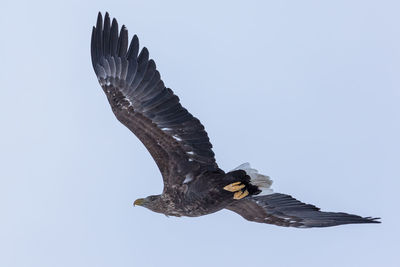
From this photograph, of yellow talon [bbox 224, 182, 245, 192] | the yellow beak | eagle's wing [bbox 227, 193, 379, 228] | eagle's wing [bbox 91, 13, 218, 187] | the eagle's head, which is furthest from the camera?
the yellow beak

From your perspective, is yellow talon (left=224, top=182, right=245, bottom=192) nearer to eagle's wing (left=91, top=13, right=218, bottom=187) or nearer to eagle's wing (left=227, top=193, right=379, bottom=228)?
eagle's wing (left=91, top=13, right=218, bottom=187)

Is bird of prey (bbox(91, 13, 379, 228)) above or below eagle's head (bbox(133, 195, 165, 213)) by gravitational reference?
above

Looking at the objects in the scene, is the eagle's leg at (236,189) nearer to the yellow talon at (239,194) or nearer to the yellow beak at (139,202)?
the yellow talon at (239,194)

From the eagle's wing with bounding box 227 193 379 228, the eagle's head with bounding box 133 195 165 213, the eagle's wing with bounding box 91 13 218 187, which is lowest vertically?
the eagle's head with bounding box 133 195 165 213

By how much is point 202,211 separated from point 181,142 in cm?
110

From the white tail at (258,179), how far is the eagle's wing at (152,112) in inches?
19.9

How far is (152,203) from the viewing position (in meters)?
9.90

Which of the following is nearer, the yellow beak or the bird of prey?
the bird of prey

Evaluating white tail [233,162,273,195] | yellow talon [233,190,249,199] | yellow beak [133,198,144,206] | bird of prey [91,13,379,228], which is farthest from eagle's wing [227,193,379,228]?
yellow beak [133,198,144,206]

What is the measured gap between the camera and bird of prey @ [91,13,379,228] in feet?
30.7

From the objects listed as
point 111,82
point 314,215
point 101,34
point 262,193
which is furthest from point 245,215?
point 101,34

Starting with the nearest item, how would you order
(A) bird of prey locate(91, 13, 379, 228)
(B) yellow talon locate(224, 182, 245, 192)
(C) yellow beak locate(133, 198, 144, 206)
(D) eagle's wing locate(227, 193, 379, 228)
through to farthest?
(B) yellow talon locate(224, 182, 245, 192) → (A) bird of prey locate(91, 13, 379, 228) → (D) eagle's wing locate(227, 193, 379, 228) → (C) yellow beak locate(133, 198, 144, 206)

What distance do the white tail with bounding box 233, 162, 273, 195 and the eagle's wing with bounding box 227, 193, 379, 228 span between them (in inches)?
8.8

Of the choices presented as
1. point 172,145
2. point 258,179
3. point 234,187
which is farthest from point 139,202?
point 258,179
